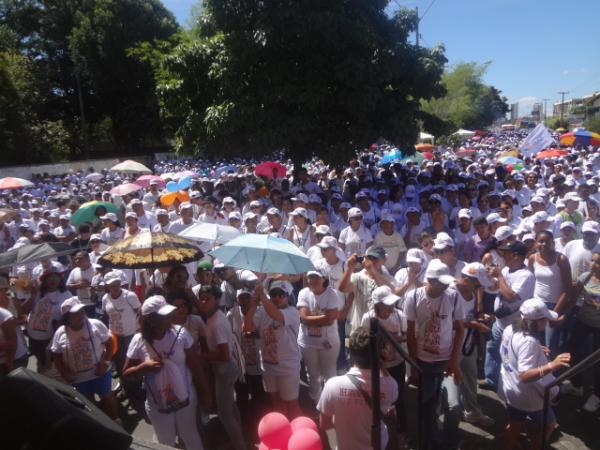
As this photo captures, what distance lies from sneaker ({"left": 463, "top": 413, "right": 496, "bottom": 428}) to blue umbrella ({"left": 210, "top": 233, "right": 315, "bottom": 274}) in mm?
2126

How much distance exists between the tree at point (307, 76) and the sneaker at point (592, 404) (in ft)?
27.2

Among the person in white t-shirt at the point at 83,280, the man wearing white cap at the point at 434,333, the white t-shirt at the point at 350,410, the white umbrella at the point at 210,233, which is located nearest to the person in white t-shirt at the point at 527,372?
the man wearing white cap at the point at 434,333

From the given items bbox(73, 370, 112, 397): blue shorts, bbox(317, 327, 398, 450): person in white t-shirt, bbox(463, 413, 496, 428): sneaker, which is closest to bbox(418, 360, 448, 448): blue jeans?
bbox(463, 413, 496, 428): sneaker

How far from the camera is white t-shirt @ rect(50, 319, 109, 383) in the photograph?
4.32 meters

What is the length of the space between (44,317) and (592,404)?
5.86m

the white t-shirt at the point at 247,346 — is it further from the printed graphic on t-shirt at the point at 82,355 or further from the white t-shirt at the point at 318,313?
the printed graphic on t-shirt at the point at 82,355

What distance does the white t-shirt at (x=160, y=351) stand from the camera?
12.1ft

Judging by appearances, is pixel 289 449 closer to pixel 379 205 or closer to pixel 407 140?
pixel 379 205

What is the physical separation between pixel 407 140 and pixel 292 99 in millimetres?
3211

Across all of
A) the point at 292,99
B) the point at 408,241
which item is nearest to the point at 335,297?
the point at 408,241

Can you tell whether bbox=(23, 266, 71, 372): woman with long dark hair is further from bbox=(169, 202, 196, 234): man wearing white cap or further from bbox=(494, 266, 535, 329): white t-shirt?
bbox=(494, 266, 535, 329): white t-shirt

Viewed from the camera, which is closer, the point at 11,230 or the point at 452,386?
the point at 452,386

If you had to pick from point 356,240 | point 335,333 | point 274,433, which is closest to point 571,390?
point 335,333

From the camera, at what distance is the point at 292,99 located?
460 inches
